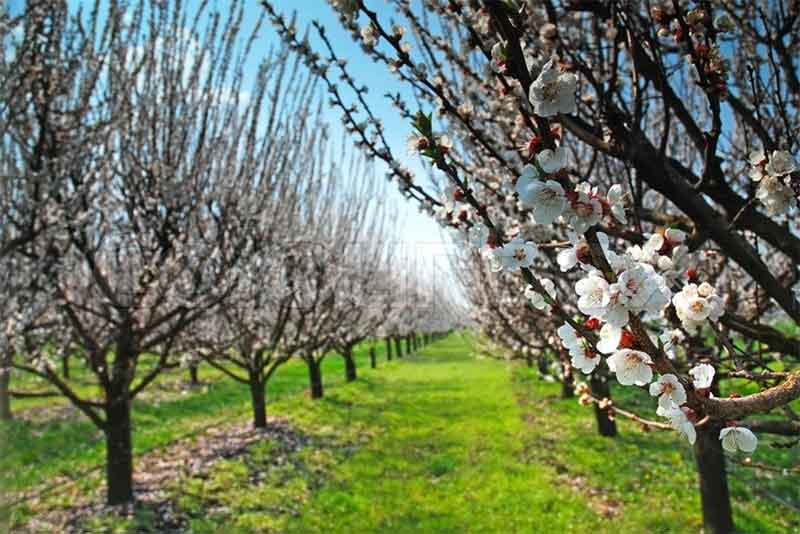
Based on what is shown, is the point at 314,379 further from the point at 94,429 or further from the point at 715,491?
the point at 715,491

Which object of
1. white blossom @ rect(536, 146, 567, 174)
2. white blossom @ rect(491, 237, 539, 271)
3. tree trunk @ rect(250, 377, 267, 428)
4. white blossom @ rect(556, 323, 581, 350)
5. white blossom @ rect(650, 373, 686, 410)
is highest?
white blossom @ rect(536, 146, 567, 174)

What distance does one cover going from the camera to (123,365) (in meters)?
7.23

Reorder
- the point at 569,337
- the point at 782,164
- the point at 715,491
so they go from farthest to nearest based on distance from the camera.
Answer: the point at 715,491, the point at 782,164, the point at 569,337

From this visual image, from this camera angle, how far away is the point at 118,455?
295 inches

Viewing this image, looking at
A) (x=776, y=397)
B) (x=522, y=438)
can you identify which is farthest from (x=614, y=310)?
(x=522, y=438)

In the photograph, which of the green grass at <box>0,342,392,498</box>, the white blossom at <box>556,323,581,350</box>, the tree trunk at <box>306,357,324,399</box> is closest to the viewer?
the white blossom at <box>556,323,581,350</box>

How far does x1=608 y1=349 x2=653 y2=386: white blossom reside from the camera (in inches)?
47.8

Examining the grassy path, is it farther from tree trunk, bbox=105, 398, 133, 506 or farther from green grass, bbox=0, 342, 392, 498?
green grass, bbox=0, 342, 392, 498

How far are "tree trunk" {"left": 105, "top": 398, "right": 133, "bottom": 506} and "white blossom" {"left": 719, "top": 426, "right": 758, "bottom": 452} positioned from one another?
295 inches

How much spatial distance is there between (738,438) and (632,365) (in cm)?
39

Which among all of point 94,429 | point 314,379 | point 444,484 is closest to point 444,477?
point 444,484

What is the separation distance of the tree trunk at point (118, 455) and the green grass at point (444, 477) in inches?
20.9

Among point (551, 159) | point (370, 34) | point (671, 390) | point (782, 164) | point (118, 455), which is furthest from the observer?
point (118, 455)

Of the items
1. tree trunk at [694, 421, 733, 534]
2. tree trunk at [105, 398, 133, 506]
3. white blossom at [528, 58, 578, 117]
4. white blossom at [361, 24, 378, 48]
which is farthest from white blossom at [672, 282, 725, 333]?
tree trunk at [105, 398, 133, 506]
